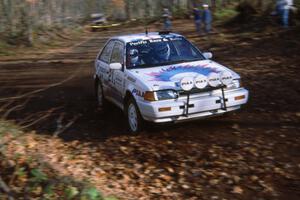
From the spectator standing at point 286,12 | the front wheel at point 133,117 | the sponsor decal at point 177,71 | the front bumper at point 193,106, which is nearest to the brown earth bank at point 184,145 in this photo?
the front wheel at point 133,117

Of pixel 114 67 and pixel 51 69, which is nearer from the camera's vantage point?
pixel 114 67

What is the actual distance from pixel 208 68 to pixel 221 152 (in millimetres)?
1788

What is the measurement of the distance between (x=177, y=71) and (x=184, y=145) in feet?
4.35

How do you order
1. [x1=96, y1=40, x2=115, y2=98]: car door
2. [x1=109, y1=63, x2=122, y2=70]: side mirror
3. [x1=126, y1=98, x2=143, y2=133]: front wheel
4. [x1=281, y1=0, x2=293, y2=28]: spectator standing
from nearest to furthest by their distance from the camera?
1. [x1=126, y1=98, x2=143, y2=133]: front wheel
2. [x1=109, y1=63, x2=122, y2=70]: side mirror
3. [x1=96, y1=40, x2=115, y2=98]: car door
4. [x1=281, y1=0, x2=293, y2=28]: spectator standing

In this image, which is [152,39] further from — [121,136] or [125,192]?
[125,192]

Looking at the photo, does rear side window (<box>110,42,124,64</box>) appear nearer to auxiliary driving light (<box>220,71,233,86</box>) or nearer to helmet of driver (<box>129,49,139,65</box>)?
helmet of driver (<box>129,49,139,65</box>)

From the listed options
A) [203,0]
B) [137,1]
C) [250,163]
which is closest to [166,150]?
[250,163]

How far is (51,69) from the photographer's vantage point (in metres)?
17.1

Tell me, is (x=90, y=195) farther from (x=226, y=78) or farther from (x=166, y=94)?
(x=226, y=78)

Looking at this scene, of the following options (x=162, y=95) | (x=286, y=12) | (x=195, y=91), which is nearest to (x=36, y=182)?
(x=162, y=95)

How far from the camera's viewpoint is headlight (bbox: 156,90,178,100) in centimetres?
Answer: 745

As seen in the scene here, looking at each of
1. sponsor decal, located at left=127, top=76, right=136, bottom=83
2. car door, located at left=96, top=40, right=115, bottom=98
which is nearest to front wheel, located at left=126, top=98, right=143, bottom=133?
sponsor decal, located at left=127, top=76, right=136, bottom=83

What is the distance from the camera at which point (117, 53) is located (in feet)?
30.2

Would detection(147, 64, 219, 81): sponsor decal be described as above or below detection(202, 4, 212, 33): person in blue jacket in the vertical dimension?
above
